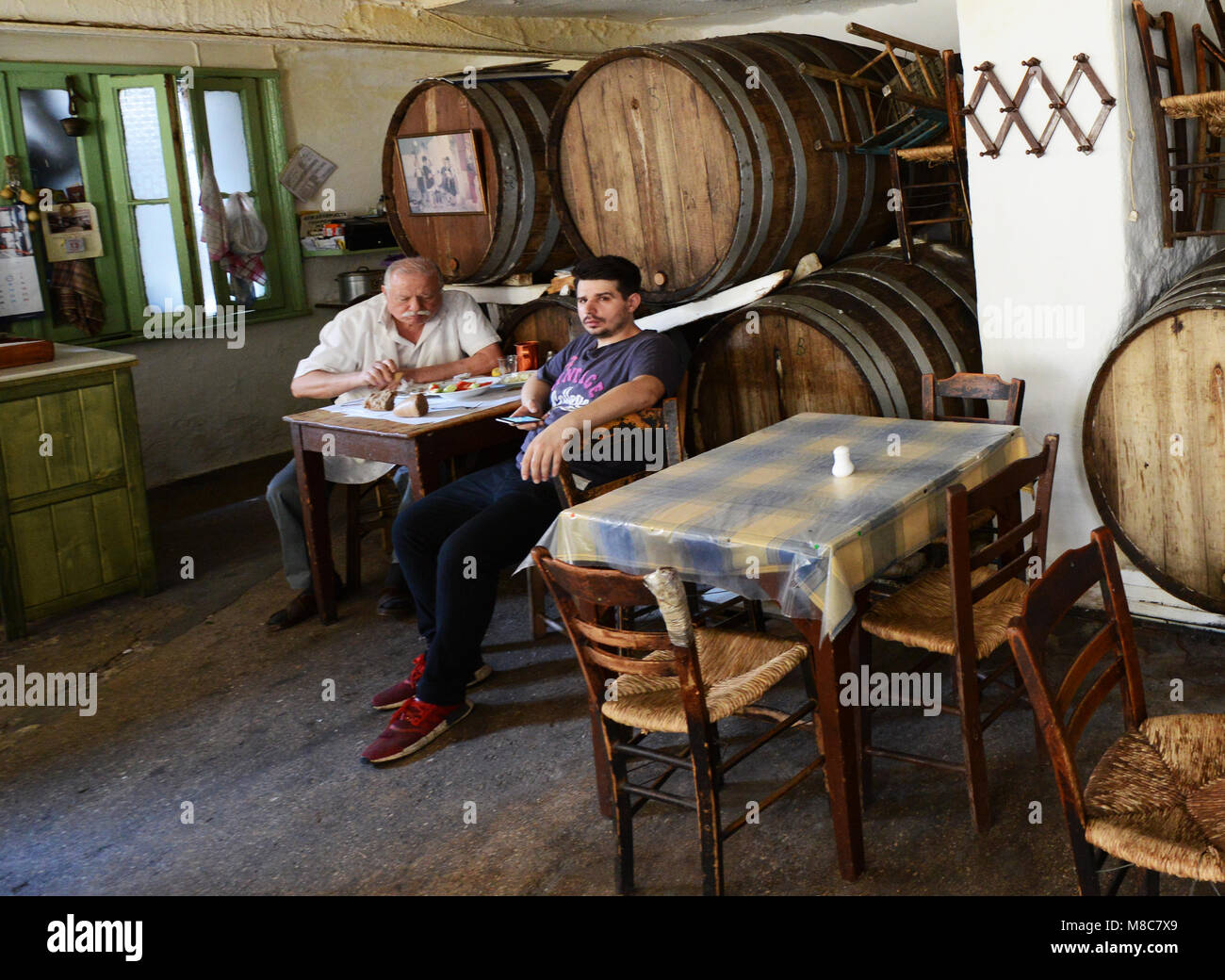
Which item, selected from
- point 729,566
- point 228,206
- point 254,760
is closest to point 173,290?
point 228,206

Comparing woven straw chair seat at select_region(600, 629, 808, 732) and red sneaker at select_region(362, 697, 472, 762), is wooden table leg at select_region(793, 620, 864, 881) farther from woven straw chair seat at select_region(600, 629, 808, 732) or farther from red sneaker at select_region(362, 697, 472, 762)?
red sneaker at select_region(362, 697, 472, 762)

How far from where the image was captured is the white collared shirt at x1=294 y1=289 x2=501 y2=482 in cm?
426

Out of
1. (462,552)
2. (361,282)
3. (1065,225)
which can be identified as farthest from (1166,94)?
(361,282)

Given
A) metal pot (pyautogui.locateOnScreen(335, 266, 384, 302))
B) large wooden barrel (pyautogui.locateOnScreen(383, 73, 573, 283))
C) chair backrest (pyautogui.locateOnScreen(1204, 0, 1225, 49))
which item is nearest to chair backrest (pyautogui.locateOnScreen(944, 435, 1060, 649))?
chair backrest (pyautogui.locateOnScreen(1204, 0, 1225, 49))

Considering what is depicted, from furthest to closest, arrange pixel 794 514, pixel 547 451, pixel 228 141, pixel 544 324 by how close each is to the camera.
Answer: pixel 228 141 < pixel 544 324 < pixel 547 451 < pixel 794 514

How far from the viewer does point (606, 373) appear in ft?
11.8

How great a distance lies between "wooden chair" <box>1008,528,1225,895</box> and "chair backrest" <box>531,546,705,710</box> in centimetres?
59

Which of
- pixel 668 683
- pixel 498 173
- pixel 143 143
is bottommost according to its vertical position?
pixel 668 683

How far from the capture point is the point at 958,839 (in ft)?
8.41

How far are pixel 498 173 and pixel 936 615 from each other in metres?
2.81

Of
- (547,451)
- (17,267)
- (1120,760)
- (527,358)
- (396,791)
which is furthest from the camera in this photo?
(17,267)

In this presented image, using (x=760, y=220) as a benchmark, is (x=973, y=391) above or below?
below

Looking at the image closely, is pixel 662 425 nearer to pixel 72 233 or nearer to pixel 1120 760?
pixel 1120 760
